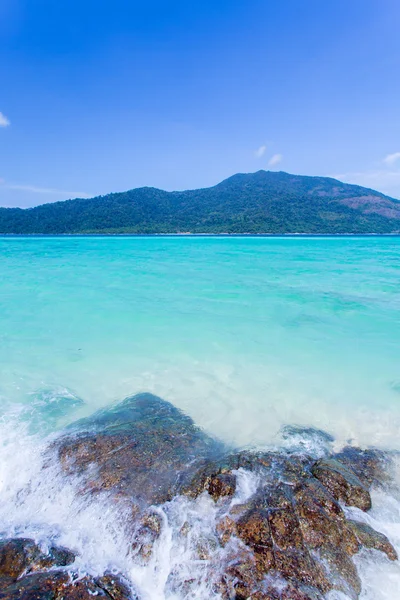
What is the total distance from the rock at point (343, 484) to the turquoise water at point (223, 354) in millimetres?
897

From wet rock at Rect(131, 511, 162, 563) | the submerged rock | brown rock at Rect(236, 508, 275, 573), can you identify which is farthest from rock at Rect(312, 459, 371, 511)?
wet rock at Rect(131, 511, 162, 563)

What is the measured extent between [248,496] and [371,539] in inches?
41.9

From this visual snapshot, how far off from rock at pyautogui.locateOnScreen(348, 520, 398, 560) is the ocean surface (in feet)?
0.31

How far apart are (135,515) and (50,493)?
3.20ft

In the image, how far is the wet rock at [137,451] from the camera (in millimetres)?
3248

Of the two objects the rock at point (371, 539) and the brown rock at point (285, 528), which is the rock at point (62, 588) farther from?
the rock at point (371, 539)

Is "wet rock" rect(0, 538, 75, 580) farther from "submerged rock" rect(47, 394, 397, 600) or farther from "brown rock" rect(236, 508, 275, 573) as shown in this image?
"brown rock" rect(236, 508, 275, 573)

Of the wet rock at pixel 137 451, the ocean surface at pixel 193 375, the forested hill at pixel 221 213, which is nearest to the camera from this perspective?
the ocean surface at pixel 193 375

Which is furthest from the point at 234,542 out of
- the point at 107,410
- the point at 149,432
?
the point at 107,410

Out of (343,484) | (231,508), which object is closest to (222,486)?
(231,508)

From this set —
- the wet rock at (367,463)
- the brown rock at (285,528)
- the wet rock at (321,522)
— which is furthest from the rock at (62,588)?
the wet rock at (367,463)

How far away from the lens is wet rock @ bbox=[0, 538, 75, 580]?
2421mm

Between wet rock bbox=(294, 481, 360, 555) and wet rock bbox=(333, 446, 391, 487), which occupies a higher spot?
wet rock bbox=(294, 481, 360, 555)

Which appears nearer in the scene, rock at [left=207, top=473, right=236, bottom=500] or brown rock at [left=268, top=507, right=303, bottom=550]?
brown rock at [left=268, top=507, right=303, bottom=550]
